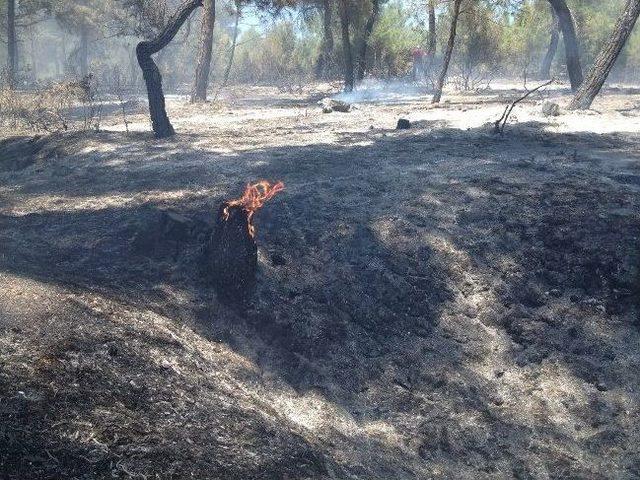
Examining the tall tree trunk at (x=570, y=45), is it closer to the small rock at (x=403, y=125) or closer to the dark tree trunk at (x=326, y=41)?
the small rock at (x=403, y=125)

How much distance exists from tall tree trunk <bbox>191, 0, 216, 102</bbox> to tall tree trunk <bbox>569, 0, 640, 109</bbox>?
13.9 meters

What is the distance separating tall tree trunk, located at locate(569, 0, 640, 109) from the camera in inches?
449

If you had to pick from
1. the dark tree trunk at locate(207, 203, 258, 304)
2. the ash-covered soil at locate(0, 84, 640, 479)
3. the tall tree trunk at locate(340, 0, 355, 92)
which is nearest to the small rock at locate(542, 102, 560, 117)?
the ash-covered soil at locate(0, 84, 640, 479)

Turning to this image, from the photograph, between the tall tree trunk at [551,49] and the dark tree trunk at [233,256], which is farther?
the tall tree trunk at [551,49]

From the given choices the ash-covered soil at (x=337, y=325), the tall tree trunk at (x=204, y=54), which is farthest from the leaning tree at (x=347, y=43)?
the ash-covered soil at (x=337, y=325)

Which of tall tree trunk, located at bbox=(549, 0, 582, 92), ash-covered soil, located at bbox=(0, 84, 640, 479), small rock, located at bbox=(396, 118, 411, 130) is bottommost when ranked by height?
ash-covered soil, located at bbox=(0, 84, 640, 479)

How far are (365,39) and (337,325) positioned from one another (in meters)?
18.3

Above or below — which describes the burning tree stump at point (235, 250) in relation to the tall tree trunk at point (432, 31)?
below

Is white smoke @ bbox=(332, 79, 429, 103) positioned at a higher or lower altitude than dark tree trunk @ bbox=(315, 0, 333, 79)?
lower

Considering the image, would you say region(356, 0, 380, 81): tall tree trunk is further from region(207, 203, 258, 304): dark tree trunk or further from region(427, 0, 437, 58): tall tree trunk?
region(207, 203, 258, 304): dark tree trunk

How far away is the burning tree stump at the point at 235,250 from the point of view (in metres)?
4.82

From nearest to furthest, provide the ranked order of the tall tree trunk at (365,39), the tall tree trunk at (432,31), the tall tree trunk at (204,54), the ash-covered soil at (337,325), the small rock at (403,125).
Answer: the ash-covered soil at (337,325) < the small rock at (403,125) < the tall tree trunk at (204,54) < the tall tree trunk at (365,39) < the tall tree trunk at (432,31)

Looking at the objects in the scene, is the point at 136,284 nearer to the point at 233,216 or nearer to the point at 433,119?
the point at 233,216

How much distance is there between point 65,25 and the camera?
3294cm
